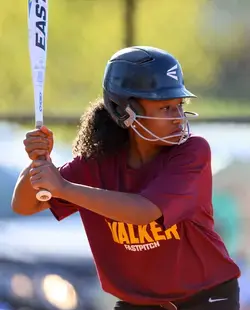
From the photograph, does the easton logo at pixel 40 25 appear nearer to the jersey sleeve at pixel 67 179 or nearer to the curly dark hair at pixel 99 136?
the curly dark hair at pixel 99 136

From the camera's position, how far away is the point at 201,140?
2.88 m

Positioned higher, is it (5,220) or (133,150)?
(133,150)

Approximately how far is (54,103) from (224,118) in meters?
0.84

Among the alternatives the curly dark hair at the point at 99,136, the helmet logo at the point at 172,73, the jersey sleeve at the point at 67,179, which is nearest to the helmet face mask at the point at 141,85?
the helmet logo at the point at 172,73

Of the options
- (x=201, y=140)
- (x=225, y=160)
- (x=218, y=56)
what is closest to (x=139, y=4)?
(x=218, y=56)

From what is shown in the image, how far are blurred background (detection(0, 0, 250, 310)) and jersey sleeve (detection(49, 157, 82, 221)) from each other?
121 centimetres

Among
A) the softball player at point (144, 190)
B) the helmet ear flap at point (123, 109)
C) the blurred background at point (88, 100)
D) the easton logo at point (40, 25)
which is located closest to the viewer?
the softball player at point (144, 190)

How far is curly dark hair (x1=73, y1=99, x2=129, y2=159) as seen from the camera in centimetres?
302

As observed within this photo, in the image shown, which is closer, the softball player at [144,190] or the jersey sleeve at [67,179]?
the softball player at [144,190]

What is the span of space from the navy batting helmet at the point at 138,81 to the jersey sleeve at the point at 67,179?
0.79 feet

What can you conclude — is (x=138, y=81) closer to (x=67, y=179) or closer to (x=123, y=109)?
(x=123, y=109)

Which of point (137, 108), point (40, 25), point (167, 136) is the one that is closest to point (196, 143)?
point (167, 136)

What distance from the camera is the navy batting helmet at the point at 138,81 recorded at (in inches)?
111

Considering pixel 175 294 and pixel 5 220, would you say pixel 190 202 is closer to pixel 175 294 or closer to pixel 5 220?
pixel 175 294
